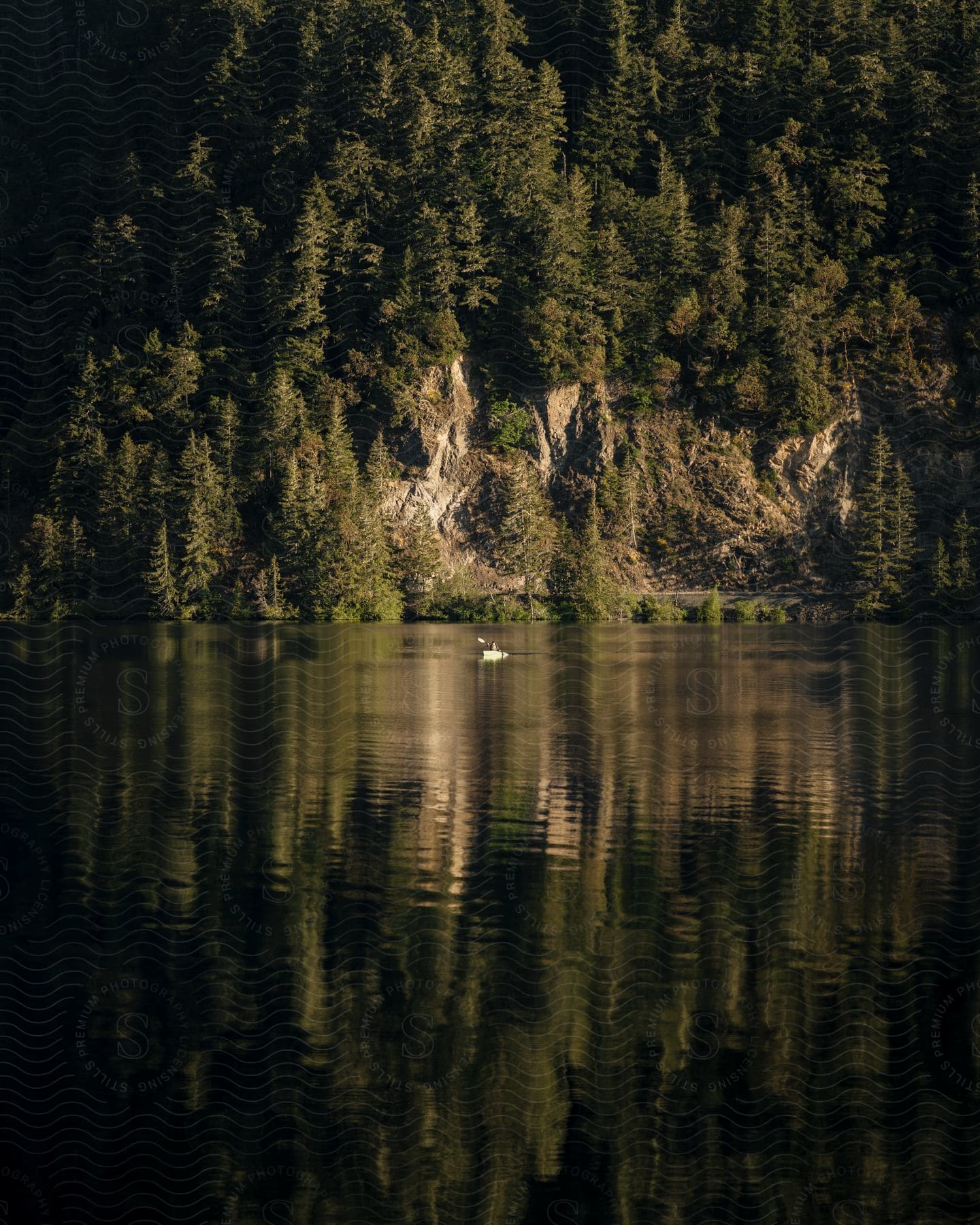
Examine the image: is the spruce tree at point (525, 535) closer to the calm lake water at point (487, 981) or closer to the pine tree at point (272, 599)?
the pine tree at point (272, 599)

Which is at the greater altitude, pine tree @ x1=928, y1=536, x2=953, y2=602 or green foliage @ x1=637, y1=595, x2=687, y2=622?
pine tree @ x1=928, y1=536, x2=953, y2=602

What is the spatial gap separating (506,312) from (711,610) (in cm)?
2491

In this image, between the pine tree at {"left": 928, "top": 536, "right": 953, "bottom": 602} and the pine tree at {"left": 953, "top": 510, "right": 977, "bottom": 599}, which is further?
the pine tree at {"left": 953, "top": 510, "right": 977, "bottom": 599}

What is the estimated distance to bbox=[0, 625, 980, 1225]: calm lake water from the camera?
16859 mm

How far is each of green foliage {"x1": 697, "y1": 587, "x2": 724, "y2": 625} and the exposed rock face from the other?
1.57 m

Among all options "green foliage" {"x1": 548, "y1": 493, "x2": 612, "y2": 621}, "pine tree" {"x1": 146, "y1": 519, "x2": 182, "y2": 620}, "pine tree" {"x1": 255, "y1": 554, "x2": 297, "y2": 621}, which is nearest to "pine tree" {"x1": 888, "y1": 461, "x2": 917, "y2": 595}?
"green foliage" {"x1": 548, "y1": 493, "x2": 612, "y2": 621}

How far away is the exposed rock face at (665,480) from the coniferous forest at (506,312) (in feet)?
0.88

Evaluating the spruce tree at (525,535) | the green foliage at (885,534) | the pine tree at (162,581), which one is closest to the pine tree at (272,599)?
the pine tree at (162,581)

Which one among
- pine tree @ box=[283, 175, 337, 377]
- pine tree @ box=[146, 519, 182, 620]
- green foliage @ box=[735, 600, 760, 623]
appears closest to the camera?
pine tree @ box=[146, 519, 182, 620]

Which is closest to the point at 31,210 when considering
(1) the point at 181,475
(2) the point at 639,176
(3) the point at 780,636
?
(1) the point at 181,475

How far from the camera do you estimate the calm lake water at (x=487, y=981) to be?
16.9m

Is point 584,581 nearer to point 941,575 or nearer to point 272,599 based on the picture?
point 272,599

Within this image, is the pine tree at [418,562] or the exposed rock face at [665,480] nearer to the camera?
the pine tree at [418,562]

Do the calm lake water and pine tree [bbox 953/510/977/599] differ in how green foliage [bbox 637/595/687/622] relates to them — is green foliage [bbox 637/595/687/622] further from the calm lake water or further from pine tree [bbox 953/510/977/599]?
the calm lake water
